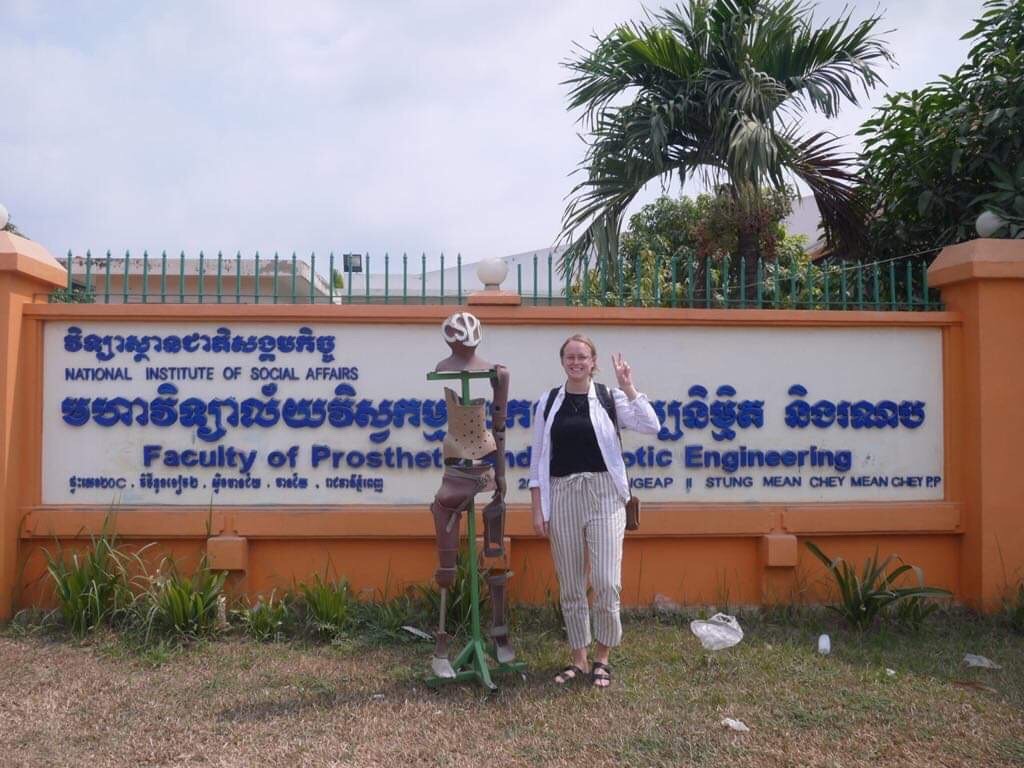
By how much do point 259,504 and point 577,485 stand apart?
2183mm

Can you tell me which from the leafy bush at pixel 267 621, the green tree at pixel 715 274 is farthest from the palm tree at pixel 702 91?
the leafy bush at pixel 267 621

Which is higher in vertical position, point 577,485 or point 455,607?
point 577,485

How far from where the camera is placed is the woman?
4.19m

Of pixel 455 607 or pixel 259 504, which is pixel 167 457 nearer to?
pixel 259 504

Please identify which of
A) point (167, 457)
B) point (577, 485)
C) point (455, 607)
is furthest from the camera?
point (167, 457)

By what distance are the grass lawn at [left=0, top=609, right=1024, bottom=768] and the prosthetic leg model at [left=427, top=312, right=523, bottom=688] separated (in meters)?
0.15

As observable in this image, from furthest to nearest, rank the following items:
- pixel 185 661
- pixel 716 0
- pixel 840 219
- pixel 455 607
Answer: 1. pixel 840 219
2. pixel 716 0
3. pixel 455 607
4. pixel 185 661

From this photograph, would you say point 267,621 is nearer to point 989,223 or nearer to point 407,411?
point 407,411

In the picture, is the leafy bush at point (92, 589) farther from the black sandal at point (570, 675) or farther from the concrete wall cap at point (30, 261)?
the black sandal at point (570, 675)

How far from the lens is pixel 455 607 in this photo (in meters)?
4.95

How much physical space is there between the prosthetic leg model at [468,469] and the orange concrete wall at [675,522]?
106 centimetres

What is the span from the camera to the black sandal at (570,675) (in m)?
4.28

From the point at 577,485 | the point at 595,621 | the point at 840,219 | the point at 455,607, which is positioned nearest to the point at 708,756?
the point at 595,621

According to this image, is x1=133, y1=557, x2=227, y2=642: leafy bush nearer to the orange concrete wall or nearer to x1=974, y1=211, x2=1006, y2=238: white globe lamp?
the orange concrete wall
